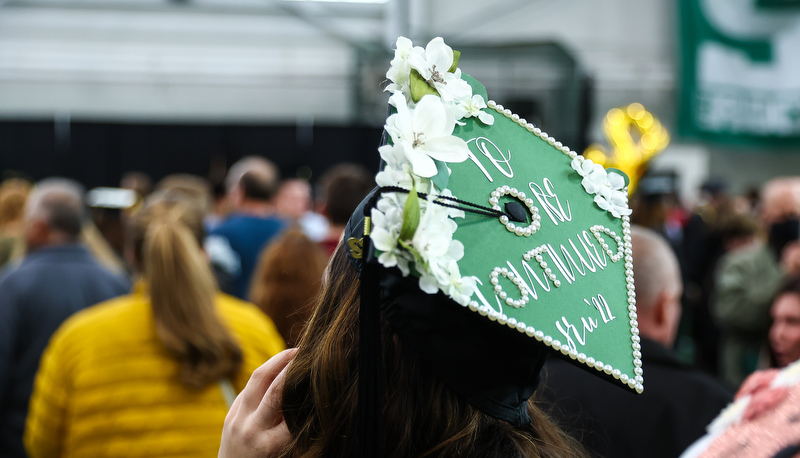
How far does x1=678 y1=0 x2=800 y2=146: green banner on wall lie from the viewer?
10289 mm

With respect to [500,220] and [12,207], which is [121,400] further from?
[12,207]

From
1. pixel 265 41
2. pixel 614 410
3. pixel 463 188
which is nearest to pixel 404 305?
pixel 463 188

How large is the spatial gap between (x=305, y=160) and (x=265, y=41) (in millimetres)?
2176

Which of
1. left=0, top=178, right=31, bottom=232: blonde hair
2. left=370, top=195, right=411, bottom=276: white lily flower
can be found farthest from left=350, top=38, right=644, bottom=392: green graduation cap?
left=0, top=178, right=31, bottom=232: blonde hair

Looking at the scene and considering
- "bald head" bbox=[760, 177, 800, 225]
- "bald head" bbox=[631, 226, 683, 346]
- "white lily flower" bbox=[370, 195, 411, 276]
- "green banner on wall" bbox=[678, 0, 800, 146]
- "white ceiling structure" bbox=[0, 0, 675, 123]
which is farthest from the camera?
"green banner on wall" bbox=[678, 0, 800, 146]

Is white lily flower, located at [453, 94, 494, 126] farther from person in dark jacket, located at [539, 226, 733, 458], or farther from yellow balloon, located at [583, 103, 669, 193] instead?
yellow balloon, located at [583, 103, 669, 193]

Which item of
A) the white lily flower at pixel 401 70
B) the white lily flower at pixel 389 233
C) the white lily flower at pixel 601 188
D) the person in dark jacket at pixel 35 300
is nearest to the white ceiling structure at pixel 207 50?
the person in dark jacket at pixel 35 300

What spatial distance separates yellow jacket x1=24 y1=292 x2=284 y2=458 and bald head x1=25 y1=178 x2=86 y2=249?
0.91 metres

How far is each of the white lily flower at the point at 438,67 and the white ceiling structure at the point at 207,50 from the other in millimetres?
8495

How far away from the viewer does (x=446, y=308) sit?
0.73 metres

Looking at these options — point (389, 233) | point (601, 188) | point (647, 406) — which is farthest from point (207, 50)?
point (389, 233)

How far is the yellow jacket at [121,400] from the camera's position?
1.74 meters

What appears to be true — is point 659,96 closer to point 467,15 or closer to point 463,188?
point 467,15

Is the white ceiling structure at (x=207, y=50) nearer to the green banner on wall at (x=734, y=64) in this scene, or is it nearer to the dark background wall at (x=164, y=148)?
the dark background wall at (x=164, y=148)
